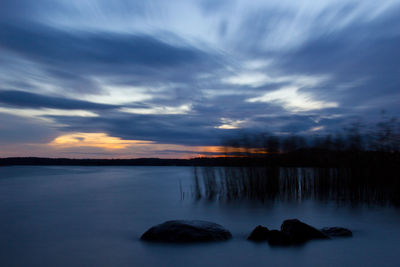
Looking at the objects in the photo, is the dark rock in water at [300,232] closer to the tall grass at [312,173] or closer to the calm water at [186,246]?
the calm water at [186,246]

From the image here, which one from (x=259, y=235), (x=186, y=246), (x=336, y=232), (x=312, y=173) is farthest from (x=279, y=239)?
(x=312, y=173)

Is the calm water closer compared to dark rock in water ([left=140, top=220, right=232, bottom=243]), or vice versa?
the calm water

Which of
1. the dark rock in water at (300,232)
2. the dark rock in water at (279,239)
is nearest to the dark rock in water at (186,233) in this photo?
the dark rock in water at (279,239)

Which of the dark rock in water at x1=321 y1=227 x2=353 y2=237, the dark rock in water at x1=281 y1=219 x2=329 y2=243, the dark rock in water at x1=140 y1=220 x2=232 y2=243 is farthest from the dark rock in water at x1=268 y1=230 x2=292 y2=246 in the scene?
the dark rock in water at x1=321 y1=227 x2=353 y2=237

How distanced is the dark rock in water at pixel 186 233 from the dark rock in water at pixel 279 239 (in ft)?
2.42

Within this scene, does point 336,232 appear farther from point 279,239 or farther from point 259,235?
point 259,235

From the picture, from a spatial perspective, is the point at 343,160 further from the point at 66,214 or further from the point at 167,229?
the point at 66,214

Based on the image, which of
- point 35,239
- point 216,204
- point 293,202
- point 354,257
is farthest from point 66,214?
point 354,257

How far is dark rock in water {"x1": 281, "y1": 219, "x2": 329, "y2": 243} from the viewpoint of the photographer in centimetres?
506

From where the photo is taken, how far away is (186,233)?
16.6ft

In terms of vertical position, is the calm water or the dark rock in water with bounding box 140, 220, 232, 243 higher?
the dark rock in water with bounding box 140, 220, 232, 243

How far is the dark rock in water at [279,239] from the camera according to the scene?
4852mm

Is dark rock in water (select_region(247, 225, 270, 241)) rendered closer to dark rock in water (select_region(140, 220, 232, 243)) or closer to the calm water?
the calm water

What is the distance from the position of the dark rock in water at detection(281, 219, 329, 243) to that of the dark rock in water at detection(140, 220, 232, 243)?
3.19 ft
